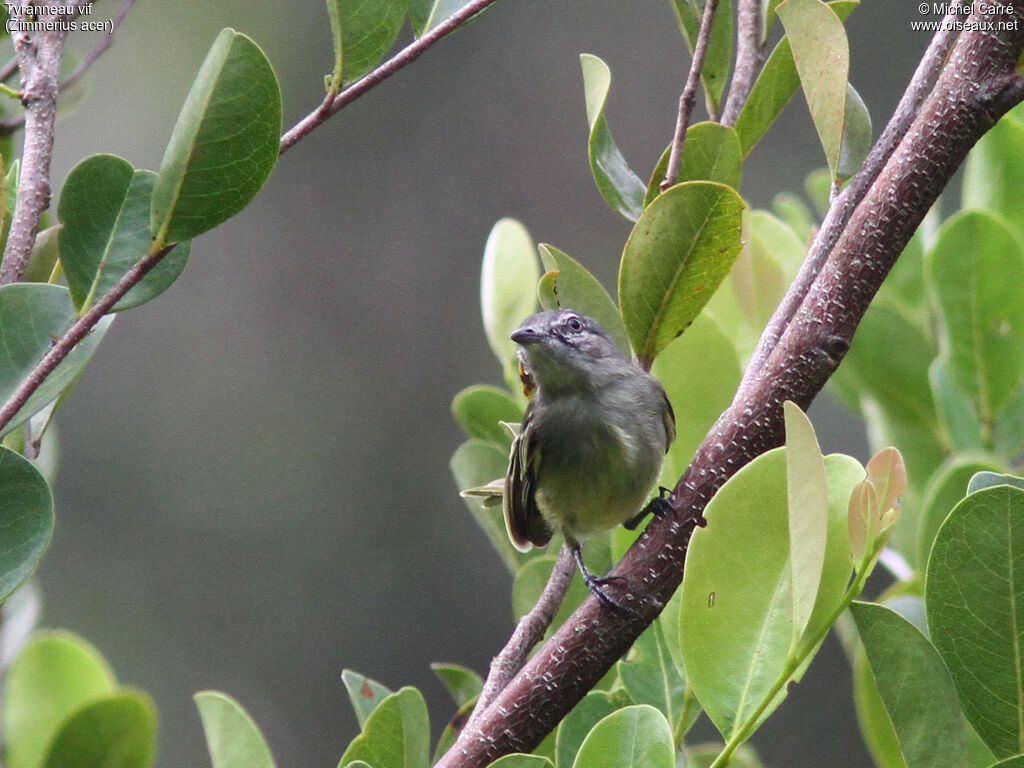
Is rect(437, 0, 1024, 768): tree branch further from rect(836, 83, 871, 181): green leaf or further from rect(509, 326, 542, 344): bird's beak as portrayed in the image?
rect(509, 326, 542, 344): bird's beak

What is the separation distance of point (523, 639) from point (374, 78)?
90 centimetres

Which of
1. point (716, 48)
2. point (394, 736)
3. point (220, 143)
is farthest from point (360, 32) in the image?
point (394, 736)

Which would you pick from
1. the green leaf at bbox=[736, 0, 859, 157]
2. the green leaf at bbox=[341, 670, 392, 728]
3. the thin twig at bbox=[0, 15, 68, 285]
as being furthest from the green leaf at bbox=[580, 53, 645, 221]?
the green leaf at bbox=[341, 670, 392, 728]

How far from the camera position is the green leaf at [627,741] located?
1.35 m

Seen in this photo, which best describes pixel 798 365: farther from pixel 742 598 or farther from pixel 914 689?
pixel 914 689

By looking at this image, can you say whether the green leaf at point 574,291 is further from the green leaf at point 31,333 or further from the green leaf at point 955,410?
the green leaf at point 31,333

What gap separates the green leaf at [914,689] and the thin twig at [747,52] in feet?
3.64

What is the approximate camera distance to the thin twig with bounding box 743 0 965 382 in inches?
68.2

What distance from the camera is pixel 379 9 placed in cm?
168

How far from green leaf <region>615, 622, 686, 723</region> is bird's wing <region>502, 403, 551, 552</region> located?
555 mm

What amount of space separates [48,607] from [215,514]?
2.10m

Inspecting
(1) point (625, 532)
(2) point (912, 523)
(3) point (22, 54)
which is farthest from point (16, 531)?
(2) point (912, 523)

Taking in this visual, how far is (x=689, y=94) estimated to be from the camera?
1.93 metres

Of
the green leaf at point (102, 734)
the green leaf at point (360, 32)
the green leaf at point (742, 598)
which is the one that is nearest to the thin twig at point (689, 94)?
the green leaf at point (360, 32)
